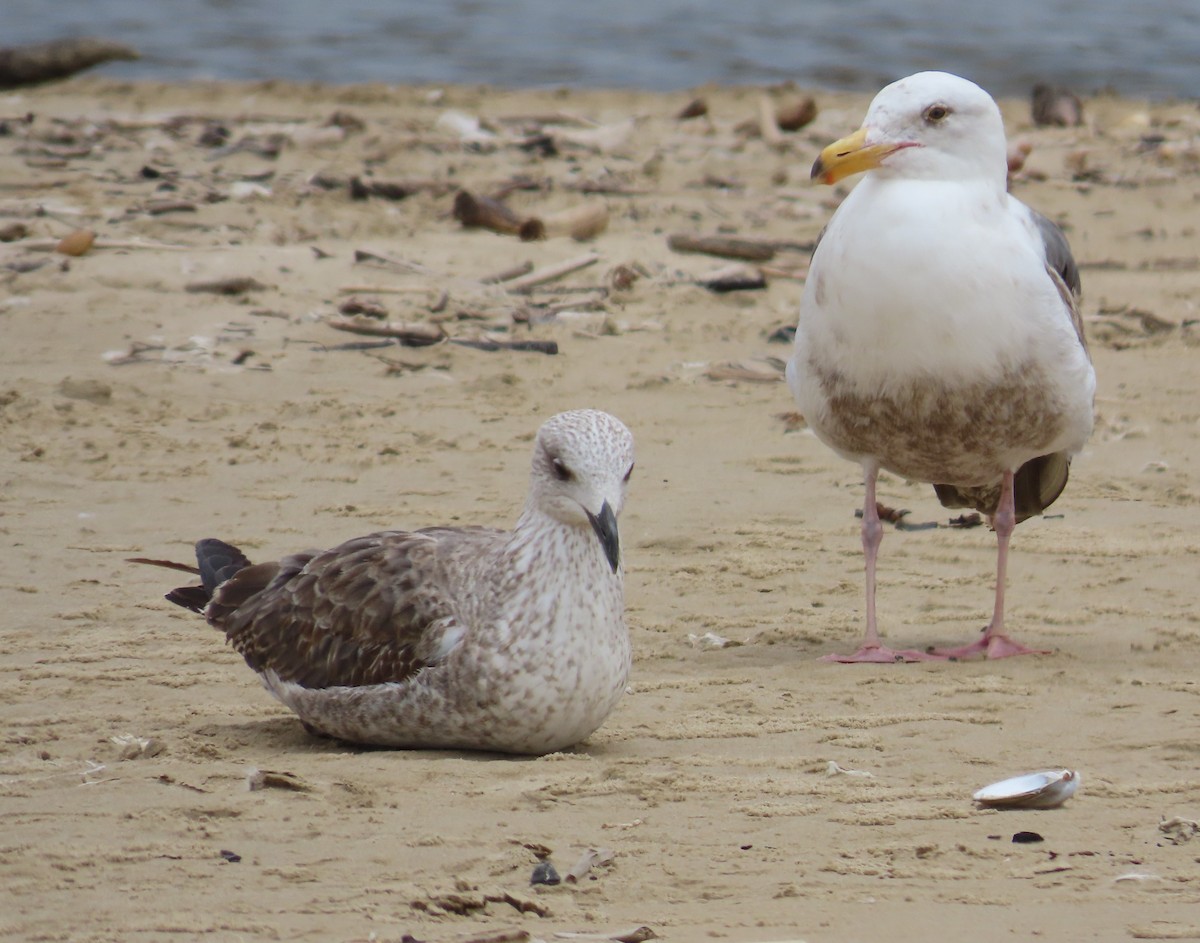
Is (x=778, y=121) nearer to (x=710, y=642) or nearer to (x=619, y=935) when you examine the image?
(x=710, y=642)

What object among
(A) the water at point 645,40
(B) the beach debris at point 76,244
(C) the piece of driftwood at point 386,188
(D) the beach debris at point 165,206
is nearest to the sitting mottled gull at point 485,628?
(B) the beach debris at point 76,244

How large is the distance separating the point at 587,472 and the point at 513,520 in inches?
101

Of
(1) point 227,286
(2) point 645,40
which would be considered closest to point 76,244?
(1) point 227,286

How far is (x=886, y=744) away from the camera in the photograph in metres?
5.13

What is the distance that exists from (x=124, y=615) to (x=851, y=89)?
47.4 feet

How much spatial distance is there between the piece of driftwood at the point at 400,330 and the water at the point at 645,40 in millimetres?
10020

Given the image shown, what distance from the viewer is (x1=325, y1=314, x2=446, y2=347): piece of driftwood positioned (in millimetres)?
9602

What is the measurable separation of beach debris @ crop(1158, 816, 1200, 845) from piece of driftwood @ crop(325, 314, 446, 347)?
586 centimetres

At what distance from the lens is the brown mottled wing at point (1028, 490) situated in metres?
6.82

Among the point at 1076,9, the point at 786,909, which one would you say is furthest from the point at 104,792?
the point at 1076,9

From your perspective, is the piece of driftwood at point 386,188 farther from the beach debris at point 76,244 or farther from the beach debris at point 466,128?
the beach debris at point 76,244

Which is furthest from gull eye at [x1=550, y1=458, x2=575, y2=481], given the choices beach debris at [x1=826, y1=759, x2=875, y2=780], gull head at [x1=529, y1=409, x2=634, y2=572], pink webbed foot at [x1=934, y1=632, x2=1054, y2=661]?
pink webbed foot at [x1=934, y1=632, x2=1054, y2=661]

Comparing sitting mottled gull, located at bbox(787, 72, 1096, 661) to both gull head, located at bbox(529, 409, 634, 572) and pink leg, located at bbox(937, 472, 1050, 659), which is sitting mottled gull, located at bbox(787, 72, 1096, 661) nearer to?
pink leg, located at bbox(937, 472, 1050, 659)

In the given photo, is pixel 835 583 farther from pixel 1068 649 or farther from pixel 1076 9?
pixel 1076 9
